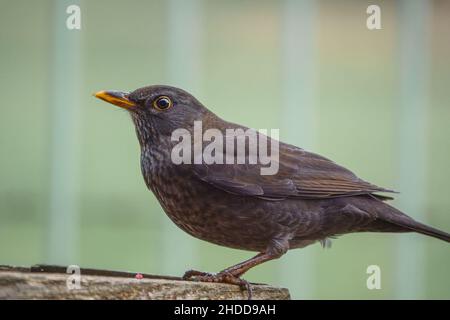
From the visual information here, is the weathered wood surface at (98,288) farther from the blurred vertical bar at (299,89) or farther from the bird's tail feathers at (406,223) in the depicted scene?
the blurred vertical bar at (299,89)

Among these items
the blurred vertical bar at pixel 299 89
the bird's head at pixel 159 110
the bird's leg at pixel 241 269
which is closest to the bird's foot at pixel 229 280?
the bird's leg at pixel 241 269

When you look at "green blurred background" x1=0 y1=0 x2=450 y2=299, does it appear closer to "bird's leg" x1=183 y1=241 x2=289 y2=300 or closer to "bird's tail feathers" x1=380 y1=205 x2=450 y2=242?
"bird's tail feathers" x1=380 y1=205 x2=450 y2=242

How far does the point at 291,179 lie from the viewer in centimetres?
361

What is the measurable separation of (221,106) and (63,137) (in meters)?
1.47

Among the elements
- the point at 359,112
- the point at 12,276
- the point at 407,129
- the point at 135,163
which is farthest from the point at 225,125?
the point at 407,129

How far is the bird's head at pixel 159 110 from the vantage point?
3.45 metres

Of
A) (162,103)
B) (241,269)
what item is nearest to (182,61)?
(162,103)

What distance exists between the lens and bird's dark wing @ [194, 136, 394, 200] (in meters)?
3.46

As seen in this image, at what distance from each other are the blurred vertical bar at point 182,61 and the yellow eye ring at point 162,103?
227 cm

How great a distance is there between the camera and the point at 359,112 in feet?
20.3

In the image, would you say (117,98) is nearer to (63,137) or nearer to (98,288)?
(98,288)
